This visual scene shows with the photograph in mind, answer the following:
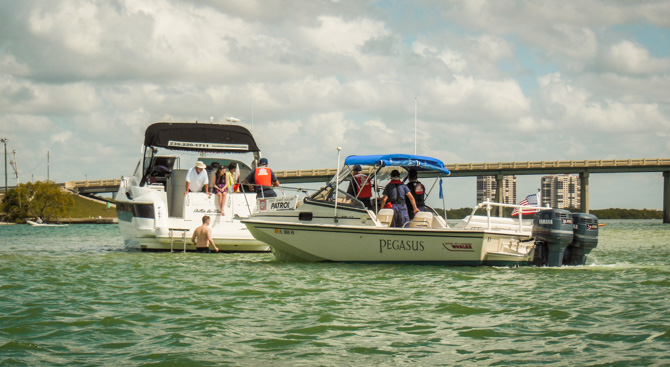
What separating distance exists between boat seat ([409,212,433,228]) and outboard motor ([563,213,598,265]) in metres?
2.92

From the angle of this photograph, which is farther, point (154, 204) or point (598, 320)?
point (154, 204)

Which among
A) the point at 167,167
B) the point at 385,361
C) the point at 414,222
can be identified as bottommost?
the point at 385,361

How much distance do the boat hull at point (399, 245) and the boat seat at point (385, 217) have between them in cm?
49

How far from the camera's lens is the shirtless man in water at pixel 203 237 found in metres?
19.9

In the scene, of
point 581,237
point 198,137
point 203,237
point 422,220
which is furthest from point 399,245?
point 198,137

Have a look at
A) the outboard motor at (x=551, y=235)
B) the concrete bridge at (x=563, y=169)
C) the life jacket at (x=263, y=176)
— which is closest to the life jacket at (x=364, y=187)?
the life jacket at (x=263, y=176)

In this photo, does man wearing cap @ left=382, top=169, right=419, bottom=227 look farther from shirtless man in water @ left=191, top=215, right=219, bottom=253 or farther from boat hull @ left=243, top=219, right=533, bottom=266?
shirtless man in water @ left=191, top=215, right=219, bottom=253

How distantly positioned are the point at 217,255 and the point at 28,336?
37.4 ft

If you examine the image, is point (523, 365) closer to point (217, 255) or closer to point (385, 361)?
point (385, 361)

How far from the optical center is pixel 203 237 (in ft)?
65.6

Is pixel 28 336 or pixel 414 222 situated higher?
pixel 414 222

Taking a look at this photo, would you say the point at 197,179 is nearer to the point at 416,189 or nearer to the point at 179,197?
the point at 179,197

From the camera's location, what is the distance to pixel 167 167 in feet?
74.8

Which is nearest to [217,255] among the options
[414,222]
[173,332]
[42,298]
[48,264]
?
[48,264]
